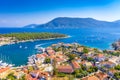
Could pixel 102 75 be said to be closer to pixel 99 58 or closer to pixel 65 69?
pixel 65 69

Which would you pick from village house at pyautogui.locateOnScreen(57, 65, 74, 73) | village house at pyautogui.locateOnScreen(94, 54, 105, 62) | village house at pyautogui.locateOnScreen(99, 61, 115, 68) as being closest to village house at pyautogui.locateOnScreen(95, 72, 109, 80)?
village house at pyautogui.locateOnScreen(57, 65, 74, 73)

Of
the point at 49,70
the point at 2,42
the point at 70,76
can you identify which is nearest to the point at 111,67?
the point at 70,76

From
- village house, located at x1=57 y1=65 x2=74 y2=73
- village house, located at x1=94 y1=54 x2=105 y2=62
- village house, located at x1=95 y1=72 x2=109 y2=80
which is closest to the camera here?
village house, located at x1=95 y1=72 x2=109 y2=80

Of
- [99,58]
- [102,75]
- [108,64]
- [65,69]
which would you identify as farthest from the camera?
[99,58]

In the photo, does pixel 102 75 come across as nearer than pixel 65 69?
Yes

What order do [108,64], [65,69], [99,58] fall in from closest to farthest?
[65,69], [108,64], [99,58]

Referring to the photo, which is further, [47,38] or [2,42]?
[47,38]

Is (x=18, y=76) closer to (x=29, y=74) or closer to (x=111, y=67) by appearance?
(x=29, y=74)

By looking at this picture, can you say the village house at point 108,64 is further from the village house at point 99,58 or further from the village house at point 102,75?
the village house at point 102,75

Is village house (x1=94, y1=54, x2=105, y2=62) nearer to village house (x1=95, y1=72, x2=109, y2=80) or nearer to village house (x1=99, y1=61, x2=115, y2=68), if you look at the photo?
village house (x1=99, y1=61, x2=115, y2=68)

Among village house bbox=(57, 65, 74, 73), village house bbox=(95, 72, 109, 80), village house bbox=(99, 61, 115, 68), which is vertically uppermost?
village house bbox=(57, 65, 74, 73)

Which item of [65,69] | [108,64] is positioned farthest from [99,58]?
→ [65,69]
